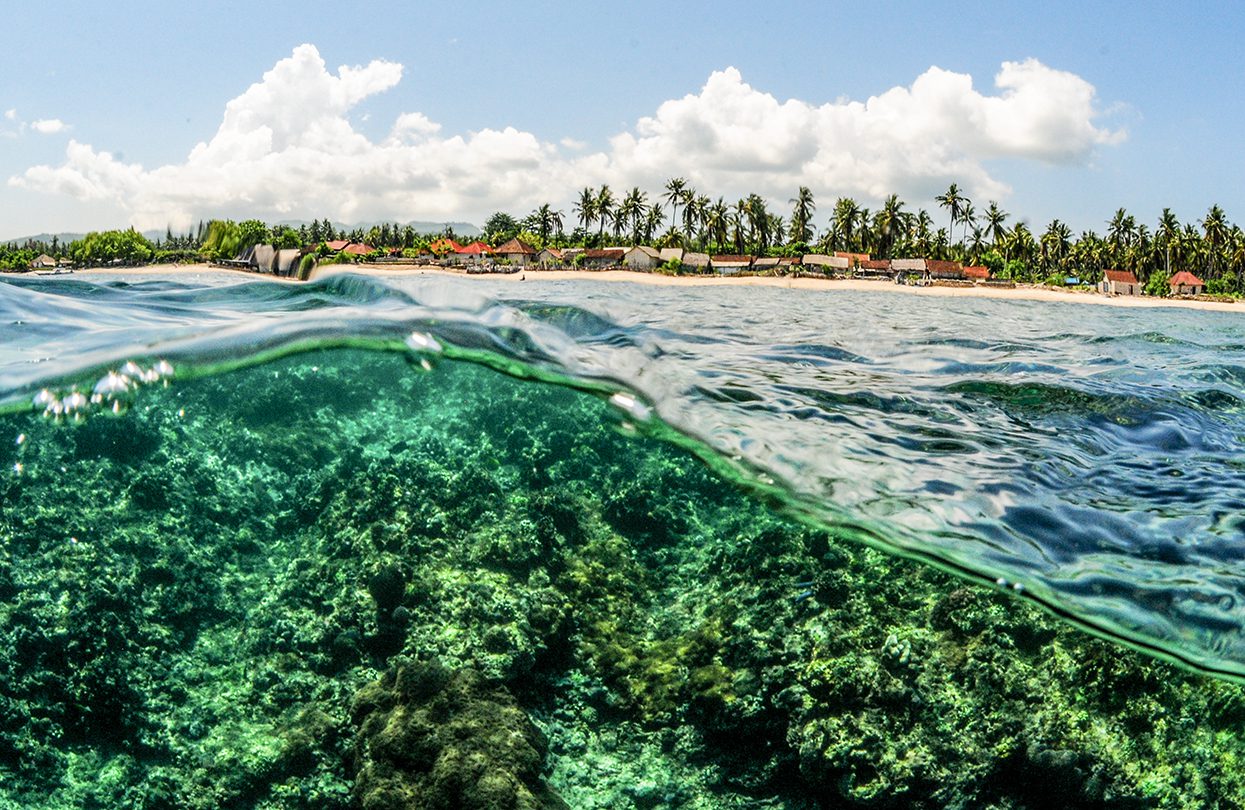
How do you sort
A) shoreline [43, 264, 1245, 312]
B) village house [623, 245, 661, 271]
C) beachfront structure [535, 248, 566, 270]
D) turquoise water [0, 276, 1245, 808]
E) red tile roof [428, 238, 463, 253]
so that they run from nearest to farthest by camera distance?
turquoise water [0, 276, 1245, 808] < shoreline [43, 264, 1245, 312] < village house [623, 245, 661, 271] < beachfront structure [535, 248, 566, 270] < red tile roof [428, 238, 463, 253]

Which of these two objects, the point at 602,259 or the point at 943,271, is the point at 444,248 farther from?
the point at 943,271

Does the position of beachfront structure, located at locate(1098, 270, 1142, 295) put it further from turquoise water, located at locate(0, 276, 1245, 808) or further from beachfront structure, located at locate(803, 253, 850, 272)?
turquoise water, located at locate(0, 276, 1245, 808)

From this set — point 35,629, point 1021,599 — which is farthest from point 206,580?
point 1021,599

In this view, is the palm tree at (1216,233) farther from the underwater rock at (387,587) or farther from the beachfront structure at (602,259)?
the underwater rock at (387,587)

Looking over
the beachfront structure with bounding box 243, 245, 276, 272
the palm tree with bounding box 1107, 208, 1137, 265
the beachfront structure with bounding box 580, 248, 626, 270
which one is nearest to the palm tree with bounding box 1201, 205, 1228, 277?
the palm tree with bounding box 1107, 208, 1137, 265

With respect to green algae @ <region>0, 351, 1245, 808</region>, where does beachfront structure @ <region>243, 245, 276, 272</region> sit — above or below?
above

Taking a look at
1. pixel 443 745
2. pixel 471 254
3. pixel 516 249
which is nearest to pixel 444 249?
pixel 471 254

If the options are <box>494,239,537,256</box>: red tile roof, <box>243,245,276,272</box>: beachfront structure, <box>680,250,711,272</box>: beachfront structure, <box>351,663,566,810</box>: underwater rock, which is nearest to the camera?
<box>351,663,566,810</box>: underwater rock
